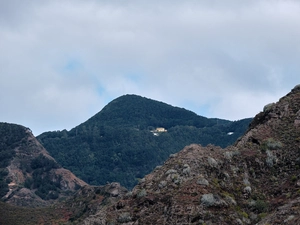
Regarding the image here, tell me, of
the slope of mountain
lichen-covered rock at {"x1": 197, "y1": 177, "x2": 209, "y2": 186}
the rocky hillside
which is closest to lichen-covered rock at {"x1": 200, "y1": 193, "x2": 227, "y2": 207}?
the rocky hillside

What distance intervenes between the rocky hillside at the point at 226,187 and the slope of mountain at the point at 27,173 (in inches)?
3774

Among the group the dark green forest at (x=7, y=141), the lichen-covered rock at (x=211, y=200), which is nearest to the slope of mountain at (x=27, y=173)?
the dark green forest at (x=7, y=141)

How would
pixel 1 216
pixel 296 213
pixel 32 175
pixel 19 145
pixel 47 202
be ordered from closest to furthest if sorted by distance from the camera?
pixel 296 213
pixel 1 216
pixel 47 202
pixel 32 175
pixel 19 145

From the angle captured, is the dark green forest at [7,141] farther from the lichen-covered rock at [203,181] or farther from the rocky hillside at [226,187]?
the lichen-covered rock at [203,181]

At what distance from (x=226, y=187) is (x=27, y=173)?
428 feet

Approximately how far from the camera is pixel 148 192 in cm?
3188

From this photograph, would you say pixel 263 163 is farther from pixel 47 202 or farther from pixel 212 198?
pixel 47 202

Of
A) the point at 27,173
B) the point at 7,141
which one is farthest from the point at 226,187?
the point at 7,141

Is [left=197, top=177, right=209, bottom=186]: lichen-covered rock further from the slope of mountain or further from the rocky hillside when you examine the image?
the slope of mountain

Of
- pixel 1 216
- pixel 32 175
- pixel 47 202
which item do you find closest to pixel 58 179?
pixel 32 175

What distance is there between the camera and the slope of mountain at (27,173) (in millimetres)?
134750

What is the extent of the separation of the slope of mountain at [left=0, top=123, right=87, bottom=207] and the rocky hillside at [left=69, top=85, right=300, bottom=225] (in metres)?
95.9

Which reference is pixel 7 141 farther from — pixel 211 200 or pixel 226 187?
pixel 211 200

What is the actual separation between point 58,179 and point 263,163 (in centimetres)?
12544
